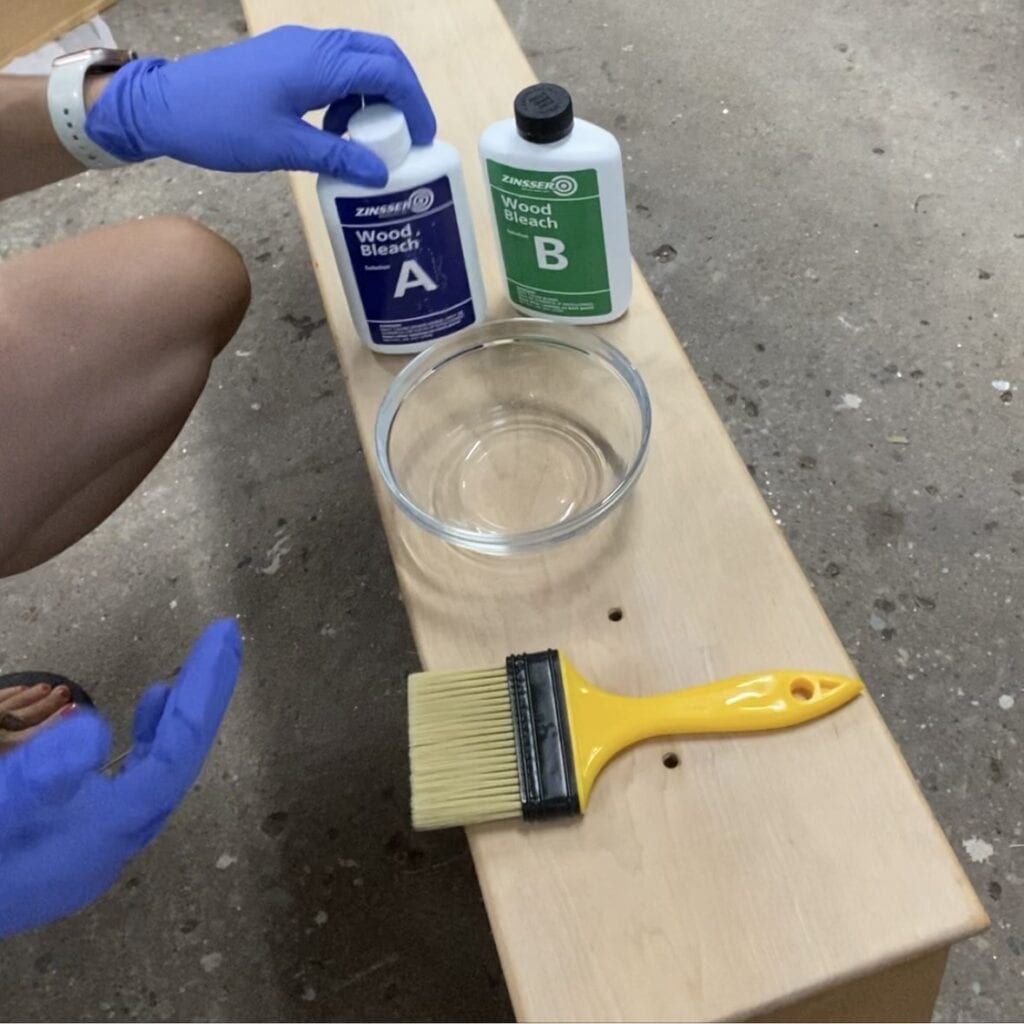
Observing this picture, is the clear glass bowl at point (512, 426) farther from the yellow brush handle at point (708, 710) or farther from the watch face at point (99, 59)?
the watch face at point (99, 59)

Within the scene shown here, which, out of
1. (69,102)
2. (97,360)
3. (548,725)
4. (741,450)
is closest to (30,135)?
(69,102)

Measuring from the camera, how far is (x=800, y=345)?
115cm

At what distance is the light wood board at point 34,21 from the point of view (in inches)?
61.7

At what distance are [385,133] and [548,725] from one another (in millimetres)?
352

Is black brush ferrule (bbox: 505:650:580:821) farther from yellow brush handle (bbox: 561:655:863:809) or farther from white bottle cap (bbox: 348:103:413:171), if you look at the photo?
white bottle cap (bbox: 348:103:413:171)

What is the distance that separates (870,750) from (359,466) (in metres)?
0.73

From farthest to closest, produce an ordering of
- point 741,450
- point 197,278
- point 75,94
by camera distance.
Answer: point 741,450
point 197,278
point 75,94

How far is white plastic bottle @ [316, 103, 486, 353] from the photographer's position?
0.62 meters

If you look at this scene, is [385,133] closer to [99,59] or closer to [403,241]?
[403,241]

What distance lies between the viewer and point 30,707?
91 cm

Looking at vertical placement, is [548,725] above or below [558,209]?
below

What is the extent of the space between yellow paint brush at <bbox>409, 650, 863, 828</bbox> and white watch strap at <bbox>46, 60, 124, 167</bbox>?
50 centimetres

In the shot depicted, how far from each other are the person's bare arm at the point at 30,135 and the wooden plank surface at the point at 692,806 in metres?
0.35

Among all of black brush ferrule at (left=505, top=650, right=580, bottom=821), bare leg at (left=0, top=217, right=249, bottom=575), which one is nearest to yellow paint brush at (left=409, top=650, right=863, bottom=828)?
black brush ferrule at (left=505, top=650, right=580, bottom=821)
